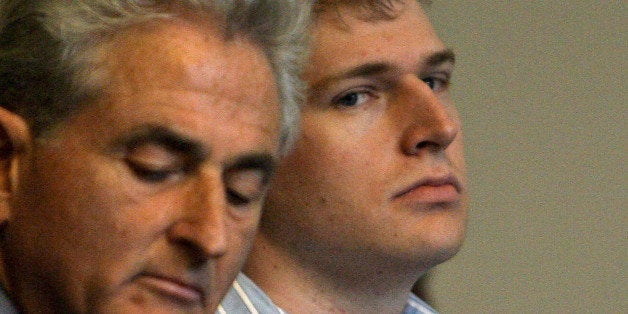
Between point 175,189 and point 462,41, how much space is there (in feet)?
4.75

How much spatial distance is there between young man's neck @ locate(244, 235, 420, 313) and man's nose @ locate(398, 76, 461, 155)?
17cm

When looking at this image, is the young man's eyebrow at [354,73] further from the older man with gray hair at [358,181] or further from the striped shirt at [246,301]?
the striped shirt at [246,301]

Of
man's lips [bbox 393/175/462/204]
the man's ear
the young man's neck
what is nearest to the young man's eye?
man's lips [bbox 393/175/462/204]

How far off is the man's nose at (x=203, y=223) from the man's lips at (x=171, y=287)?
1.1 inches

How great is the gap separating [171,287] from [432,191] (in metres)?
0.53

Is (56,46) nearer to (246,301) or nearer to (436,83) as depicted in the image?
(246,301)

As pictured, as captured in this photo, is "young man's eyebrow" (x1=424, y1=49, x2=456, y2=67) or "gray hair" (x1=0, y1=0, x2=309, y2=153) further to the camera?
"young man's eyebrow" (x1=424, y1=49, x2=456, y2=67)

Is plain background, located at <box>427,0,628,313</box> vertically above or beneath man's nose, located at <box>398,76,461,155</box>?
above

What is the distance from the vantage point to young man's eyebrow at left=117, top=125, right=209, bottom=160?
109 cm

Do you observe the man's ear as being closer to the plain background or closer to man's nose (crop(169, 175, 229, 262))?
man's nose (crop(169, 175, 229, 262))

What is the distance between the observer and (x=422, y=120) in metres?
1.54

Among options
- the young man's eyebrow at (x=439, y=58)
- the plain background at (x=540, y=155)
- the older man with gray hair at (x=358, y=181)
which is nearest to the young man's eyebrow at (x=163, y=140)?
the older man with gray hair at (x=358, y=181)

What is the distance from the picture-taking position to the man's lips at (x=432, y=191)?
1.54 m

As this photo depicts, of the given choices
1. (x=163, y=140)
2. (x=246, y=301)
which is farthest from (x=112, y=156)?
(x=246, y=301)
